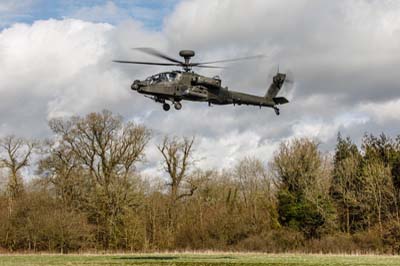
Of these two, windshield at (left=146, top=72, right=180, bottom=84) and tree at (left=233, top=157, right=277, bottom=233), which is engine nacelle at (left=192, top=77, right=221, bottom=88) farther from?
tree at (left=233, top=157, right=277, bottom=233)

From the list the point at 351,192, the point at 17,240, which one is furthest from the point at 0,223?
the point at 351,192

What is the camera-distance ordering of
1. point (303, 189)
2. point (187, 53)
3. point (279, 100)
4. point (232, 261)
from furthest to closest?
1. point (303, 189)
2. point (232, 261)
3. point (279, 100)
4. point (187, 53)

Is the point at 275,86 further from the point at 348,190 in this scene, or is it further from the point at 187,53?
the point at 348,190

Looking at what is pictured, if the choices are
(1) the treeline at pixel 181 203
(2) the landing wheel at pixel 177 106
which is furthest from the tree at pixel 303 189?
(2) the landing wheel at pixel 177 106

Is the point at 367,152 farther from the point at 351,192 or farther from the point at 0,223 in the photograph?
the point at 0,223

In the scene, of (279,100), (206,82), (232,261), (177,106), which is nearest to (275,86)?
(279,100)

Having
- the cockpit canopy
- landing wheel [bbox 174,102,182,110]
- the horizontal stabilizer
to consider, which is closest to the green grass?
the horizontal stabilizer

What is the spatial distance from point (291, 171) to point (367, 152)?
10956mm

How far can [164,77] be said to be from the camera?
1597 inches

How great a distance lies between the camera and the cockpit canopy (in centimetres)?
4044

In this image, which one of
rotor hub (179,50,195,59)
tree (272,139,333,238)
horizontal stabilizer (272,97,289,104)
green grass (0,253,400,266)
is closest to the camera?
rotor hub (179,50,195,59)

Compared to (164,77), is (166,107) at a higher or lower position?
lower

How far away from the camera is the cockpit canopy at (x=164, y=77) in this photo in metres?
40.4

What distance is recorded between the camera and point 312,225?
72.7 metres
